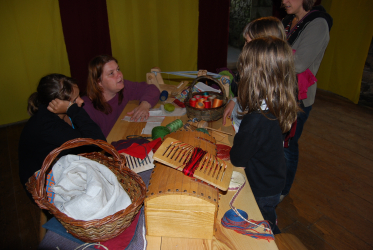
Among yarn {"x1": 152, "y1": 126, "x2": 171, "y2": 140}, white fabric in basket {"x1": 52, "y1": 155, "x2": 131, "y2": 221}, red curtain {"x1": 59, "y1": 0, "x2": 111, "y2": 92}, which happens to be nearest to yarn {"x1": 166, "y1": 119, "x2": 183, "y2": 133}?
yarn {"x1": 152, "y1": 126, "x2": 171, "y2": 140}

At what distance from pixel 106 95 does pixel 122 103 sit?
167mm

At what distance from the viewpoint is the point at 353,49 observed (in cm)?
433

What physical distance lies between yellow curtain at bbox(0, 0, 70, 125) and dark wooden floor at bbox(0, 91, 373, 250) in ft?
1.61

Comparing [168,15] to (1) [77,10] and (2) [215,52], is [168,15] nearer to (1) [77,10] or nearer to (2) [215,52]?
(2) [215,52]

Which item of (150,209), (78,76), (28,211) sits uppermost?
(150,209)

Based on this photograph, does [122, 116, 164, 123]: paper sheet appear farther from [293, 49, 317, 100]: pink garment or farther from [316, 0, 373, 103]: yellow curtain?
[316, 0, 373, 103]: yellow curtain

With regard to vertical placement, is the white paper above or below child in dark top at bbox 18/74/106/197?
below

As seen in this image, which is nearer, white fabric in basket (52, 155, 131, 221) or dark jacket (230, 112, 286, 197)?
white fabric in basket (52, 155, 131, 221)

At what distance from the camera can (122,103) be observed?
223cm

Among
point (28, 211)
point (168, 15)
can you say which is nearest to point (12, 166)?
point (28, 211)

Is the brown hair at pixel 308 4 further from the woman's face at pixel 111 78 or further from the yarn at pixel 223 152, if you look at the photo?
the woman's face at pixel 111 78

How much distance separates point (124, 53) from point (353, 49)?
409cm

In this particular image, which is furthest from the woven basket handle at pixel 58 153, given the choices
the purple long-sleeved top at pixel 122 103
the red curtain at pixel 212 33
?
the red curtain at pixel 212 33

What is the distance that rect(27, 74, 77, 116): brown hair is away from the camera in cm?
154
